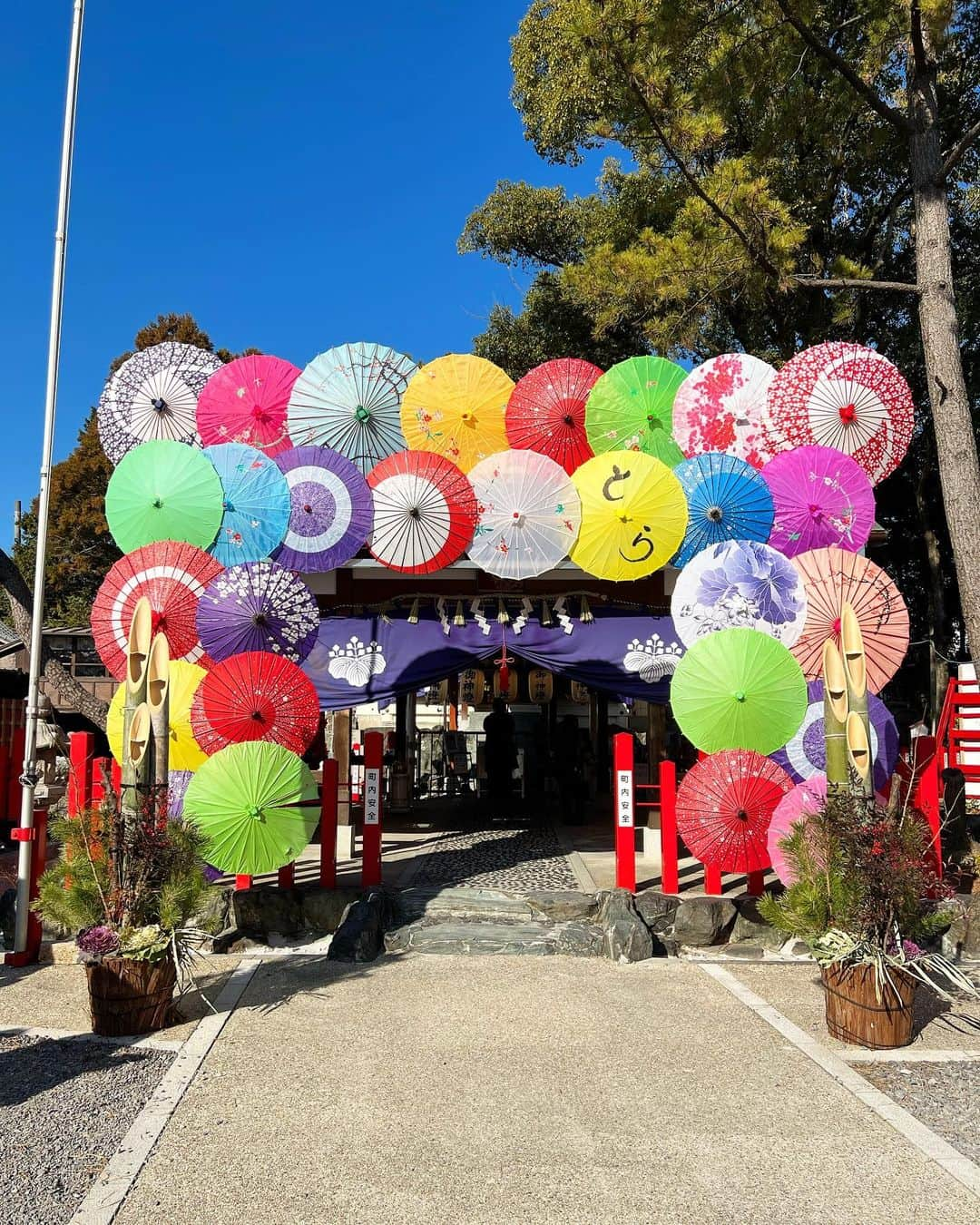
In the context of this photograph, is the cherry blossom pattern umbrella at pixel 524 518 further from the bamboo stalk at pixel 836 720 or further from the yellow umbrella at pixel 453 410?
the bamboo stalk at pixel 836 720

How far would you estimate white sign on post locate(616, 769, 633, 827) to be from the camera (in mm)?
8773

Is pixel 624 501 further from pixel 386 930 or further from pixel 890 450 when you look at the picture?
pixel 386 930

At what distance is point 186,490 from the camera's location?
9625mm

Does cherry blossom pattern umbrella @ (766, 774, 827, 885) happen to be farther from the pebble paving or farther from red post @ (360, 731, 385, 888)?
red post @ (360, 731, 385, 888)

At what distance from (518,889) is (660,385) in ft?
19.1

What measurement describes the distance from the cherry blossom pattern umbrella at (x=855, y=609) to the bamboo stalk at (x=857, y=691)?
8.93ft

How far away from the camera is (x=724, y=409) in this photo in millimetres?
10273

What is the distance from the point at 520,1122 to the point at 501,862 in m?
6.02

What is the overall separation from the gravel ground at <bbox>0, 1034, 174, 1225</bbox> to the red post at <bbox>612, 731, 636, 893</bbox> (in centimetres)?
457

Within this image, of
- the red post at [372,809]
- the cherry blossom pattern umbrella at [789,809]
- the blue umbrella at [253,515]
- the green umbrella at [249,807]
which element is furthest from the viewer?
the blue umbrella at [253,515]

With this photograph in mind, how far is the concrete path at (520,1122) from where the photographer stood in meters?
3.79

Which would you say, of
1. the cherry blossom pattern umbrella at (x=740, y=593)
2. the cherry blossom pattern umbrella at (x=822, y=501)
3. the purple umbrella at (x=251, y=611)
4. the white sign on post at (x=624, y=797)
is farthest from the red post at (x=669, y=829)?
the purple umbrella at (x=251, y=611)

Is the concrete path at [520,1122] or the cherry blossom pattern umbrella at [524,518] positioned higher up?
the cherry blossom pattern umbrella at [524,518]

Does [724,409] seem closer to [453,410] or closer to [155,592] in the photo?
[453,410]
